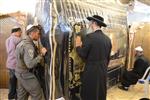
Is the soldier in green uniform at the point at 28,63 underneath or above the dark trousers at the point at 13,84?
above

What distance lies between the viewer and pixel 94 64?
153 inches

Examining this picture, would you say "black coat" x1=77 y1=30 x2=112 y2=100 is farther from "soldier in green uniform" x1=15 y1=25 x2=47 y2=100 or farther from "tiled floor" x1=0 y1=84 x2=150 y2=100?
"tiled floor" x1=0 y1=84 x2=150 y2=100

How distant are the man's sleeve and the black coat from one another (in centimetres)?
66

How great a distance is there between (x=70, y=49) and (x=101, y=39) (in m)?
0.48

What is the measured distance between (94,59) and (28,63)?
947 millimetres

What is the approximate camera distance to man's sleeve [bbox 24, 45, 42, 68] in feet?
11.5

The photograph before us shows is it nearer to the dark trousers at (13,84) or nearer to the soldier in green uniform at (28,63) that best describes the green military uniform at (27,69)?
the soldier in green uniform at (28,63)

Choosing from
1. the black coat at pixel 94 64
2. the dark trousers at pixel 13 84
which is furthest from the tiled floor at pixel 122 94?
the black coat at pixel 94 64

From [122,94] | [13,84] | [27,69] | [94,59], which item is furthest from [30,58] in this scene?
[122,94]

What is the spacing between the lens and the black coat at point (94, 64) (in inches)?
151

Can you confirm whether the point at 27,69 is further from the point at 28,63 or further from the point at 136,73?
the point at 136,73

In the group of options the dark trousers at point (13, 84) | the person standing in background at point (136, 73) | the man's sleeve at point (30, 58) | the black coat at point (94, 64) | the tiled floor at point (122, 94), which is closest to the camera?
the man's sleeve at point (30, 58)

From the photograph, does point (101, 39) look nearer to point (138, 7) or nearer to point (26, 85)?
point (26, 85)

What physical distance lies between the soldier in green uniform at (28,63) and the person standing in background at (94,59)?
0.62 meters
